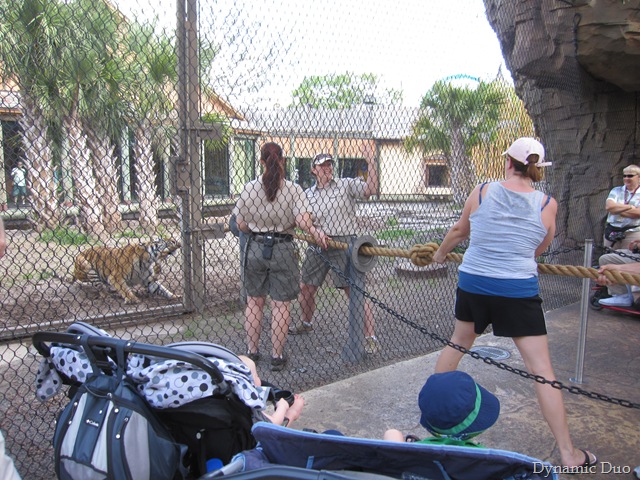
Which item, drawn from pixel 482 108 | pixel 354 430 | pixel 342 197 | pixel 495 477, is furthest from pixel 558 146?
pixel 495 477

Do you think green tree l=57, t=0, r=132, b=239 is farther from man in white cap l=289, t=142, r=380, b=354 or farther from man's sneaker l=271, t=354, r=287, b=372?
man's sneaker l=271, t=354, r=287, b=372

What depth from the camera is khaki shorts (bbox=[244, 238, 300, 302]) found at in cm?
405

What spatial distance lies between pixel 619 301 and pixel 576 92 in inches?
130

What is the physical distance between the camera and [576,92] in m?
7.43

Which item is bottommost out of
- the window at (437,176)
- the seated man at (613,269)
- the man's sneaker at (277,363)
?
the man's sneaker at (277,363)

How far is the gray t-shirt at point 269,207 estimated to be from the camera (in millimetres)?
3984

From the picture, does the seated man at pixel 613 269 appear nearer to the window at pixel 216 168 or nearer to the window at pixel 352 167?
the window at pixel 352 167

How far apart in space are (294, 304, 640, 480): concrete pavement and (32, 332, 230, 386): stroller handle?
1.70m

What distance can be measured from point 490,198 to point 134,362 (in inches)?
75.7

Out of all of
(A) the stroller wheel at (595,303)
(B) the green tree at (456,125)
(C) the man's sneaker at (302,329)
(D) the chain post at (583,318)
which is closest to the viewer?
(D) the chain post at (583,318)

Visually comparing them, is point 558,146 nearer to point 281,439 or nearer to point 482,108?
point 482,108

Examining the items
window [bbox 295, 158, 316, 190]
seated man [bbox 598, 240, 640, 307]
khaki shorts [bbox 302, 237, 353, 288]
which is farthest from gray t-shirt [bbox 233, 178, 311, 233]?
seated man [bbox 598, 240, 640, 307]

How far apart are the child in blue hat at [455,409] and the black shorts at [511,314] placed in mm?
1017

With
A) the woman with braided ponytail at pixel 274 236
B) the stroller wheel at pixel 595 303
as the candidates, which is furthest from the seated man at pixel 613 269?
the stroller wheel at pixel 595 303
